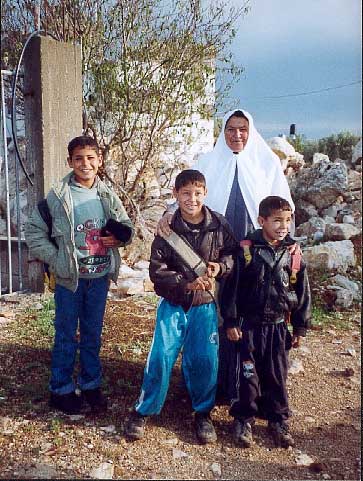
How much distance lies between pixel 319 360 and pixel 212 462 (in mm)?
1820

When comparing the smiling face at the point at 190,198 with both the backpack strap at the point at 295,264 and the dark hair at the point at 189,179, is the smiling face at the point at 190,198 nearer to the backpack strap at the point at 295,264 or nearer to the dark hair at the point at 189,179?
the dark hair at the point at 189,179

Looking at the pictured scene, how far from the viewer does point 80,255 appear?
3.05m

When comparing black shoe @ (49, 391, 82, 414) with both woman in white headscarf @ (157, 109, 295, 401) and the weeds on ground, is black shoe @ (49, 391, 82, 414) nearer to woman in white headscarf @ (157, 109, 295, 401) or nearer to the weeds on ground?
woman in white headscarf @ (157, 109, 295, 401)

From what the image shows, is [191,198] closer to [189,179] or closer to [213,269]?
[189,179]

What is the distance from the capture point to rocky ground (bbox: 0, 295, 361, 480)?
8.94 feet

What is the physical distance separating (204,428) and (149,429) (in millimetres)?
332

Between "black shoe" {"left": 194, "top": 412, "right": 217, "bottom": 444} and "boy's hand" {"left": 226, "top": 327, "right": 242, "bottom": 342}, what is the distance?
20.3 inches

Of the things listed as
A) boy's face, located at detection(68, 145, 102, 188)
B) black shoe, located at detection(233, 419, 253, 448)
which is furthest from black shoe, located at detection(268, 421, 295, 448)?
boy's face, located at detection(68, 145, 102, 188)

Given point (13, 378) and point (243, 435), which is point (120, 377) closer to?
point (13, 378)

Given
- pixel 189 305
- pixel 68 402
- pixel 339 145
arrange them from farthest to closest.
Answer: pixel 339 145 < pixel 68 402 < pixel 189 305

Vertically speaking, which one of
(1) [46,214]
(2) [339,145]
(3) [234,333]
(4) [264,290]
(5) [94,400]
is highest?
(2) [339,145]

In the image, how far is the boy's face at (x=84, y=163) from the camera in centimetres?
298

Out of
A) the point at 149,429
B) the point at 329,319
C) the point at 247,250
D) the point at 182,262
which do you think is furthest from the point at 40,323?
the point at 329,319

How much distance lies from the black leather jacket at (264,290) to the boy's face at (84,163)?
3.25 ft
